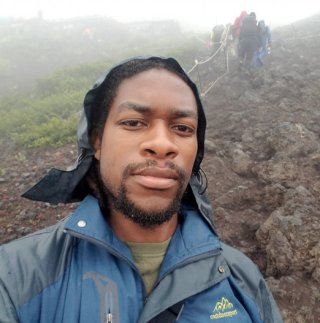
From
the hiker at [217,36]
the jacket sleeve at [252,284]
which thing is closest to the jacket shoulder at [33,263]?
the jacket sleeve at [252,284]

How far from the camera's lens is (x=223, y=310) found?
2.26 metres

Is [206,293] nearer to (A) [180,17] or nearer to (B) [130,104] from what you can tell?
(B) [130,104]

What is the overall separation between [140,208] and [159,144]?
0.46m

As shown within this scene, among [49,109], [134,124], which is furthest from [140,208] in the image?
[49,109]

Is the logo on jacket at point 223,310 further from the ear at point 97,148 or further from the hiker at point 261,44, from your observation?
the hiker at point 261,44

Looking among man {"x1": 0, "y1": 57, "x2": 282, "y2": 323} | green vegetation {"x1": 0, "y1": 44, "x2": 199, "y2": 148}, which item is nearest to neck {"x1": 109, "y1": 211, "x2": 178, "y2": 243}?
man {"x1": 0, "y1": 57, "x2": 282, "y2": 323}

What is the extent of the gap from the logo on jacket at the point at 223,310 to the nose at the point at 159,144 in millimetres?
1044

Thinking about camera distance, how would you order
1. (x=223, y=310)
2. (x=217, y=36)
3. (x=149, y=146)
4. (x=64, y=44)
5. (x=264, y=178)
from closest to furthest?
(x=223, y=310) → (x=149, y=146) → (x=264, y=178) → (x=217, y=36) → (x=64, y=44)

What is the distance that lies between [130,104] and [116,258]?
1.10 m

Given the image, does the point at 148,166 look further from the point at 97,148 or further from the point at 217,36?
the point at 217,36

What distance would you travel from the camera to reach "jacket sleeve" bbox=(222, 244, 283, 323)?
2506 millimetres

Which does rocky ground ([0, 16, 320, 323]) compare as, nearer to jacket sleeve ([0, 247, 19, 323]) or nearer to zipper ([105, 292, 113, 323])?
zipper ([105, 292, 113, 323])

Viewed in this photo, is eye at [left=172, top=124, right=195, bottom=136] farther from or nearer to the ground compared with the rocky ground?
farther from the ground

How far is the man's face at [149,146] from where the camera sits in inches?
90.9
